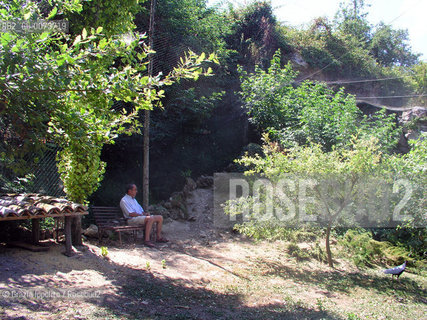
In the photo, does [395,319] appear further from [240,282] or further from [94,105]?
[94,105]

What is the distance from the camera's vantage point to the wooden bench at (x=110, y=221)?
6.89 meters

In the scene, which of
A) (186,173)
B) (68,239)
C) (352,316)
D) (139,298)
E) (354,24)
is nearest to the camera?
(139,298)

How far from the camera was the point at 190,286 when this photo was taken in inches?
207

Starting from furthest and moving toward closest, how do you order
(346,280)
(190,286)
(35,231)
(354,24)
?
1. (354,24)
2. (346,280)
3. (35,231)
4. (190,286)

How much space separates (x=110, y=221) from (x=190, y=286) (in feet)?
10.3

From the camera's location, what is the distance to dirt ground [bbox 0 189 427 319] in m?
4.00

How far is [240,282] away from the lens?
570 centimetres

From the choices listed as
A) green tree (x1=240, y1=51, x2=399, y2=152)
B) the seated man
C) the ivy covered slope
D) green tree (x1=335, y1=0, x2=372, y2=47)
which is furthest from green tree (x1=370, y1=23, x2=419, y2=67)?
the ivy covered slope

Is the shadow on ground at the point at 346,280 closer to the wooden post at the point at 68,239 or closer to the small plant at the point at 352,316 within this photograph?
the small plant at the point at 352,316

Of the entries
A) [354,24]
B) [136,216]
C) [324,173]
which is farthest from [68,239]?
[354,24]

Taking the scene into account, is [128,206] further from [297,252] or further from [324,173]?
[324,173]

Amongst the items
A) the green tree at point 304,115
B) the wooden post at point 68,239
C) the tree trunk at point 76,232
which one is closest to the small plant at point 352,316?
the wooden post at point 68,239

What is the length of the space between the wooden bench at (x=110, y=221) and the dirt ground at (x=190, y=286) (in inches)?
11.6

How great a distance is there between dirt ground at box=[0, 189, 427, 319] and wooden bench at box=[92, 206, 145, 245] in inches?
11.6
